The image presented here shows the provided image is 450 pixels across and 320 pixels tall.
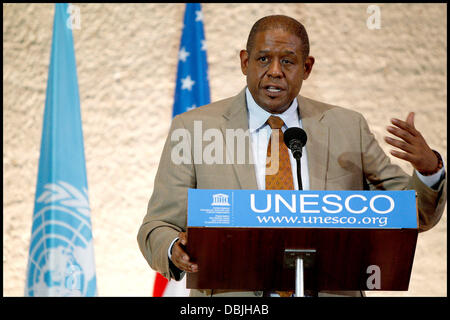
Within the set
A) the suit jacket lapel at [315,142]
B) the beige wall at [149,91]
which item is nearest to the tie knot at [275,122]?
the suit jacket lapel at [315,142]

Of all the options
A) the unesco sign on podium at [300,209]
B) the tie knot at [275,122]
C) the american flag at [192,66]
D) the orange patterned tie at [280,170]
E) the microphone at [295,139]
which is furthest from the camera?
the american flag at [192,66]

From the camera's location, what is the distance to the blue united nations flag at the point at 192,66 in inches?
152

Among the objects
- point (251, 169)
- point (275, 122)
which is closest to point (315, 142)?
point (275, 122)

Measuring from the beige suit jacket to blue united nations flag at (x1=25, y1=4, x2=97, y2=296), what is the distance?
1.37 m

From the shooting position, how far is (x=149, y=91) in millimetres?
4062

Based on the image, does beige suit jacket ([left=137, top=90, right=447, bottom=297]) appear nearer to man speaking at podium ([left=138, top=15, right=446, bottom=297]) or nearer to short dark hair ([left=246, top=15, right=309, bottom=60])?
man speaking at podium ([left=138, top=15, right=446, bottom=297])

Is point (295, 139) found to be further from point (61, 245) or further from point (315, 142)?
point (61, 245)

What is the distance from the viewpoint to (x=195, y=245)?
1.82 meters

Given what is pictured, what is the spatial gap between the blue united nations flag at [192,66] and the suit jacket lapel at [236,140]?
123cm

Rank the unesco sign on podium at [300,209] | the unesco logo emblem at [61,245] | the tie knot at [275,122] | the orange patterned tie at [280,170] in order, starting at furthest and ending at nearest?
the unesco logo emblem at [61,245] < the tie knot at [275,122] < the orange patterned tie at [280,170] < the unesco sign on podium at [300,209]

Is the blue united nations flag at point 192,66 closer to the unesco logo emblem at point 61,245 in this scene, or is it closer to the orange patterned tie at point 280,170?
the unesco logo emblem at point 61,245

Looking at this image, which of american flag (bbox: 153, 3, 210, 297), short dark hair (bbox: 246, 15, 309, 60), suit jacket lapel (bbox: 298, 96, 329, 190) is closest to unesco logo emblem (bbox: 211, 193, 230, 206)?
suit jacket lapel (bbox: 298, 96, 329, 190)
